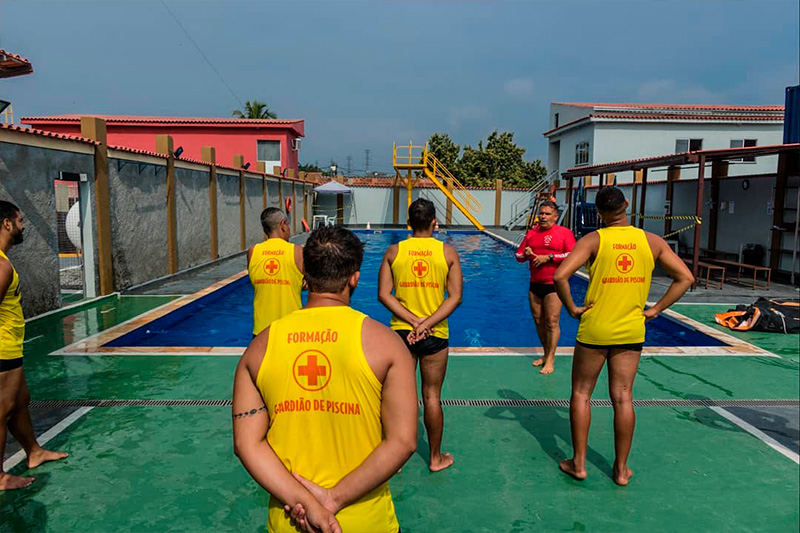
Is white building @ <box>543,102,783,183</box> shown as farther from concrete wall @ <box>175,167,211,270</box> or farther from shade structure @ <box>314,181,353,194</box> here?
concrete wall @ <box>175,167,211,270</box>

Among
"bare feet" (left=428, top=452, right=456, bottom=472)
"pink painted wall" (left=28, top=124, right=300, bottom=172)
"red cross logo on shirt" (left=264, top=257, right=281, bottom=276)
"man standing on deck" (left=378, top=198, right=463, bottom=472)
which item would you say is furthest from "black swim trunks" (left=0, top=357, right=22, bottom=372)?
"pink painted wall" (left=28, top=124, right=300, bottom=172)

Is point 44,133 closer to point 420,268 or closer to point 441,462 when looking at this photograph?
point 420,268

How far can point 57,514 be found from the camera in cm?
317

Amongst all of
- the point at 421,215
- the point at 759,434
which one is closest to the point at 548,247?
the point at 759,434

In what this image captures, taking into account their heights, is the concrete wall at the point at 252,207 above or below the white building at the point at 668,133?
below

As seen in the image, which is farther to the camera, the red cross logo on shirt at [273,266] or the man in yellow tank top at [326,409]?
the red cross logo on shirt at [273,266]

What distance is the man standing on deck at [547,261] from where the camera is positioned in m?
5.70

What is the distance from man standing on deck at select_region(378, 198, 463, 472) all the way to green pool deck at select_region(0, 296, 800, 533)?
589 millimetres

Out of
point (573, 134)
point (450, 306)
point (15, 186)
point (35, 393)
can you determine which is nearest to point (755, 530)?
Answer: point (450, 306)

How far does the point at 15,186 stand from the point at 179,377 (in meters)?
4.19

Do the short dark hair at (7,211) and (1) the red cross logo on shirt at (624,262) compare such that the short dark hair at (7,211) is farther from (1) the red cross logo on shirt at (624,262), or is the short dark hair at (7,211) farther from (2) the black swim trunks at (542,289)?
(2) the black swim trunks at (542,289)

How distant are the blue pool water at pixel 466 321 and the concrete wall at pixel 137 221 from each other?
165 centimetres

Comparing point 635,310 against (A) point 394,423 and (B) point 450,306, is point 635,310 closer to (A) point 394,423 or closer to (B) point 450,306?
(B) point 450,306

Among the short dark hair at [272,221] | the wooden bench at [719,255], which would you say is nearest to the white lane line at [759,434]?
the short dark hair at [272,221]
